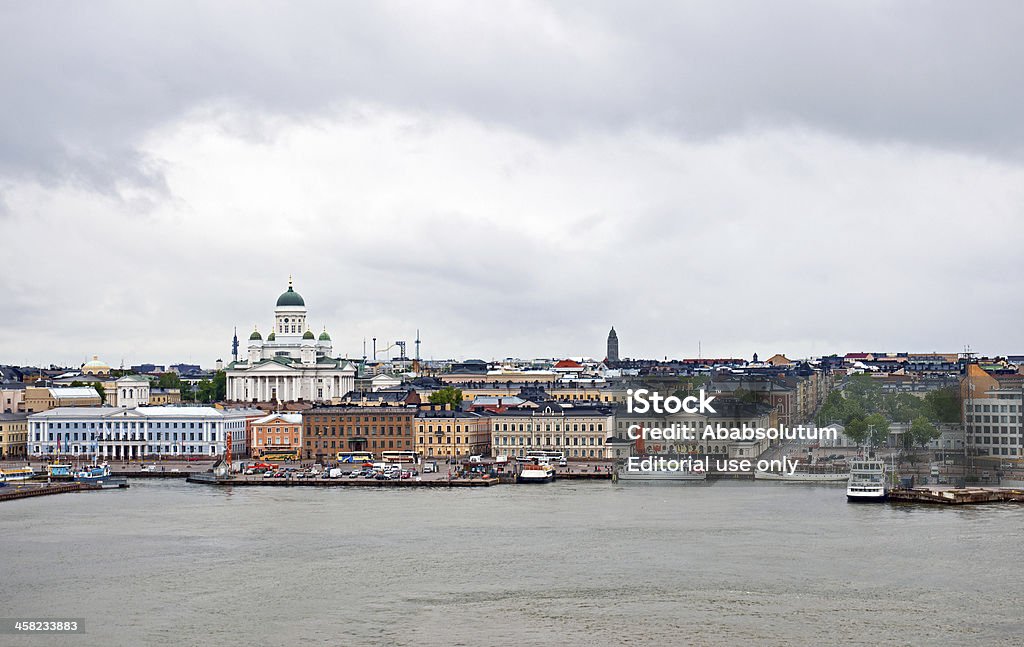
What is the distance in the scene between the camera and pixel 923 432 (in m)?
49.7

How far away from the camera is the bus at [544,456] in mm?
50806

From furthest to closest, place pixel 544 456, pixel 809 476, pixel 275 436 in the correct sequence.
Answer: pixel 275 436 → pixel 544 456 → pixel 809 476

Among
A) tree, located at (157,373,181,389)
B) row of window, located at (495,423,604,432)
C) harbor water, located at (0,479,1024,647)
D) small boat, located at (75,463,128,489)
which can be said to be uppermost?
tree, located at (157,373,181,389)

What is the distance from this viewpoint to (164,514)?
123 ft

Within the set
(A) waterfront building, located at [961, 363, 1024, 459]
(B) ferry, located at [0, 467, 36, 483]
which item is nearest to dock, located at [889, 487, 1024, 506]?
(A) waterfront building, located at [961, 363, 1024, 459]

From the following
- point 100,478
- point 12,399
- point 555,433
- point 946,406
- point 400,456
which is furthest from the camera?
point 12,399

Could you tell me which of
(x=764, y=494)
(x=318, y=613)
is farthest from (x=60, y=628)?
(x=764, y=494)

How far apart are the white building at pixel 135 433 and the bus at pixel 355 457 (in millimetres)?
5680

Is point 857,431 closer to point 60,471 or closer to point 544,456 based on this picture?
point 544,456

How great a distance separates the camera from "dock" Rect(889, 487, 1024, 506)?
1524 inches

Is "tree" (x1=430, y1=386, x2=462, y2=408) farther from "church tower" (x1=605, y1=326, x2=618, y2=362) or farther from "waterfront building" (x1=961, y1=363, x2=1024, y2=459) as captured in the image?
"church tower" (x1=605, y1=326, x2=618, y2=362)

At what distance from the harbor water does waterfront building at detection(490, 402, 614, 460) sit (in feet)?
47.6

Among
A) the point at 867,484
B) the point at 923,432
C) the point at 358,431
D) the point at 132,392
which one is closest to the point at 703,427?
the point at 923,432

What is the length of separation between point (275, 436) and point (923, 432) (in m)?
22.6
